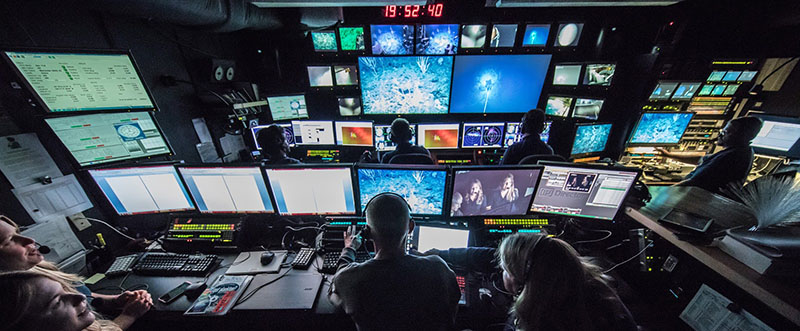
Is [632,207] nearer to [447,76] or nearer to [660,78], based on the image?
[447,76]

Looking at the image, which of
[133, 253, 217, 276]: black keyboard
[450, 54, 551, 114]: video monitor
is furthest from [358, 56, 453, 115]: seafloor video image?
[133, 253, 217, 276]: black keyboard

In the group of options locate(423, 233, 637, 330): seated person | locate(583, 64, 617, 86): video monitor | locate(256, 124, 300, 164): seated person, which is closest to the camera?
locate(423, 233, 637, 330): seated person

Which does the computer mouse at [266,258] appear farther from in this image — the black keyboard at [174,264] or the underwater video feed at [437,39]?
the underwater video feed at [437,39]

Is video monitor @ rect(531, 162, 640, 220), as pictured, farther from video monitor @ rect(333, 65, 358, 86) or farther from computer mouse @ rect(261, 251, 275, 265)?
video monitor @ rect(333, 65, 358, 86)

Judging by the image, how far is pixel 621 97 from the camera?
4070mm

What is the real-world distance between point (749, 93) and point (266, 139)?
7886 millimetres

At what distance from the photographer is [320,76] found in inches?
164

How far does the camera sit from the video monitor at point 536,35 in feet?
12.5

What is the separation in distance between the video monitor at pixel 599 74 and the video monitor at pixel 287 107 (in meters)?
5.02

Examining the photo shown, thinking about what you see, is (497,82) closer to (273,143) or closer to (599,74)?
(599,74)


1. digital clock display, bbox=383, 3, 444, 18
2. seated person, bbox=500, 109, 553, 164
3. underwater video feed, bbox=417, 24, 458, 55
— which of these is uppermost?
digital clock display, bbox=383, 3, 444, 18

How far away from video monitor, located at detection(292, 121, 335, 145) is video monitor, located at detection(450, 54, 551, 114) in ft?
7.97

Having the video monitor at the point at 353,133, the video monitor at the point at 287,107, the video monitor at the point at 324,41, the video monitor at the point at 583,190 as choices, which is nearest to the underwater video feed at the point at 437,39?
the video monitor at the point at 324,41

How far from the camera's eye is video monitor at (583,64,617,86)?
11.9ft
